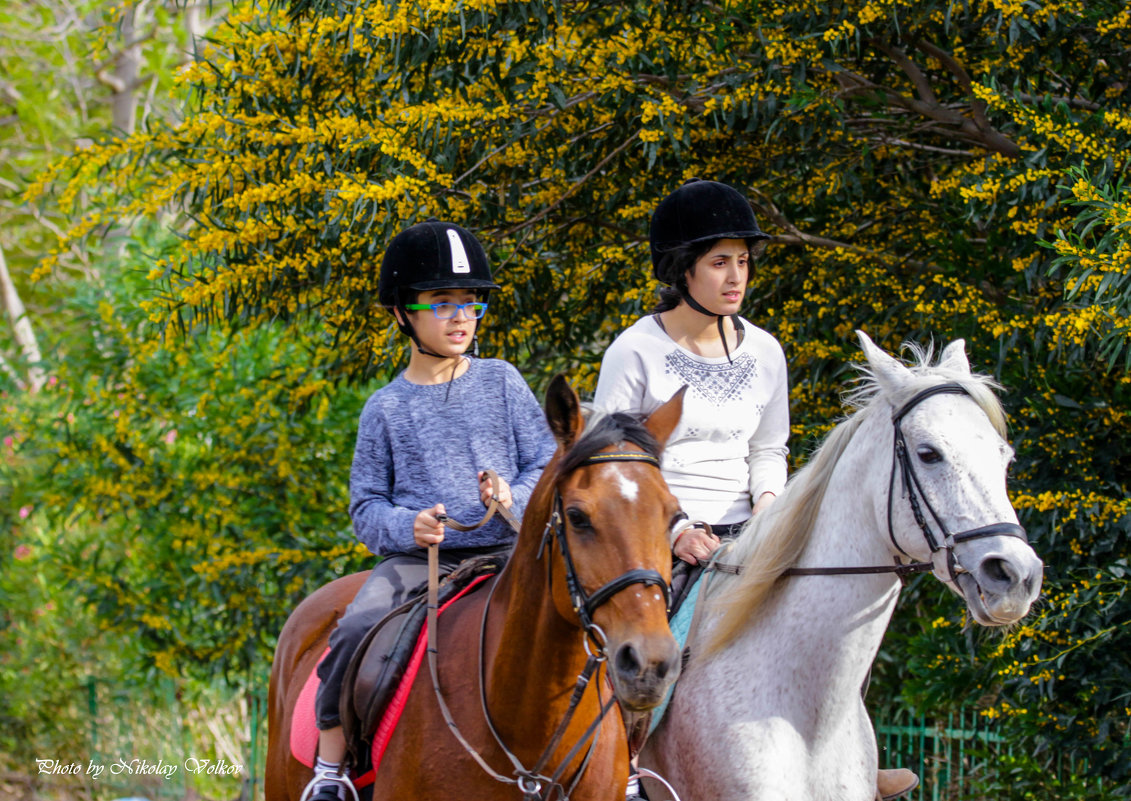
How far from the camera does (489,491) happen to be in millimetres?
3574

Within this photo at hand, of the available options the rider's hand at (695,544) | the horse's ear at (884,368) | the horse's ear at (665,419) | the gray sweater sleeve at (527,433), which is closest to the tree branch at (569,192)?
the gray sweater sleeve at (527,433)

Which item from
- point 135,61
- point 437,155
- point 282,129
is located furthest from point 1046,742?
point 135,61

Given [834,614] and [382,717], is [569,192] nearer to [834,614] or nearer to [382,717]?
[834,614]

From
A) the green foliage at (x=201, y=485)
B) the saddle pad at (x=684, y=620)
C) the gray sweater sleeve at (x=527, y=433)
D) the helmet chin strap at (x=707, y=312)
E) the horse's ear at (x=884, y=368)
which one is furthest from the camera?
the green foliage at (x=201, y=485)

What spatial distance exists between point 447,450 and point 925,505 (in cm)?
155

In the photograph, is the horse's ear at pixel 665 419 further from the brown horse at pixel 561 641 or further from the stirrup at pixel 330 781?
the stirrup at pixel 330 781

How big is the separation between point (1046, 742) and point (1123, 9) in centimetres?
366

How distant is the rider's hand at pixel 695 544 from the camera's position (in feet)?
13.5

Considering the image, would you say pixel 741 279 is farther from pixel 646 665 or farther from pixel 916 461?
pixel 646 665

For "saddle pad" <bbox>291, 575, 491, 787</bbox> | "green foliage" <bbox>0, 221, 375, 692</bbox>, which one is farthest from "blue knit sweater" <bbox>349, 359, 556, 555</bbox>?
"green foliage" <bbox>0, 221, 375, 692</bbox>

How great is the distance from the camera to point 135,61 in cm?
1947

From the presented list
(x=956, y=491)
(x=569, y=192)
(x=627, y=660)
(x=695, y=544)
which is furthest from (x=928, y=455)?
(x=569, y=192)

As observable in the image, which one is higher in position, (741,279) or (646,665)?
(741,279)

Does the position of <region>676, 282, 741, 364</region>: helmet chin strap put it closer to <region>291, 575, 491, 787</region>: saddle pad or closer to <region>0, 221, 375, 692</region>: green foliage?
<region>291, 575, 491, 787</region>: saddle pad
